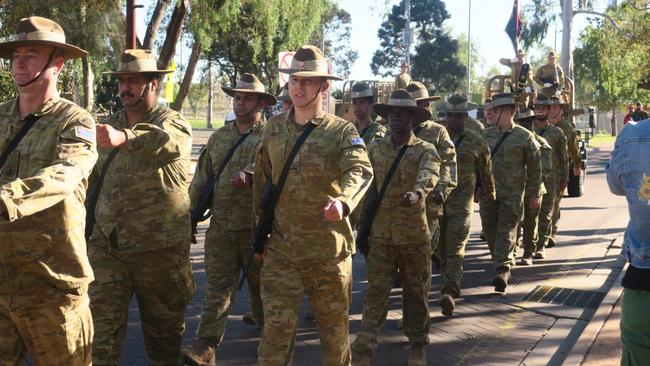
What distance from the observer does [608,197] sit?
68.5ft

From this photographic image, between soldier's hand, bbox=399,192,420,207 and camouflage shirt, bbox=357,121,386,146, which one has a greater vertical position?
camouflage shirt, bbox=357,121,386,146

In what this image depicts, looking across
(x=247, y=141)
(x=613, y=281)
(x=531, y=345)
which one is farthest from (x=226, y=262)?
(x=613, y=281)

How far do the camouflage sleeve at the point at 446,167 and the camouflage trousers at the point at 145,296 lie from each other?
2708 mm

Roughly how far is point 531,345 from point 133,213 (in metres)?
3.68

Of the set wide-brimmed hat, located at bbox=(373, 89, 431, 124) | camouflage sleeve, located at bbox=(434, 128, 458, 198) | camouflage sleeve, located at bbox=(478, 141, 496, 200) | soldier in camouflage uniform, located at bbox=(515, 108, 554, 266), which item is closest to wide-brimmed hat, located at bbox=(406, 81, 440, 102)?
camouflage sleeve, located at bbox=(478, 141, 496, 200)

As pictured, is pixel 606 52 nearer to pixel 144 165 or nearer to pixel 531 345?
pixel 531 345

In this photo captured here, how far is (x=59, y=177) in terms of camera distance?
3703 millimetres

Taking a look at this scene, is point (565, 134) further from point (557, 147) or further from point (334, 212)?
point (334, 212)

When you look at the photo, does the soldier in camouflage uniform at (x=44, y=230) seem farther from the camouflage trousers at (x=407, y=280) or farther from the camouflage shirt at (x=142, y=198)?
the camouflage trousers at (x=407, y=280)

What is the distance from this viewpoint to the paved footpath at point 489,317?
6945mm

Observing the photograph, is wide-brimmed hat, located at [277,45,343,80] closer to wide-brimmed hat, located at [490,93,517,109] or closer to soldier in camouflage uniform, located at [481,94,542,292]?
soldier in camouflage uniform, located at [481,94,542,292]

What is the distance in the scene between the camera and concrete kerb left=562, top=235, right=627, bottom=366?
6.71 metres

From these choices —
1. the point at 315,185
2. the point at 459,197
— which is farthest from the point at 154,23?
the point at 315,185

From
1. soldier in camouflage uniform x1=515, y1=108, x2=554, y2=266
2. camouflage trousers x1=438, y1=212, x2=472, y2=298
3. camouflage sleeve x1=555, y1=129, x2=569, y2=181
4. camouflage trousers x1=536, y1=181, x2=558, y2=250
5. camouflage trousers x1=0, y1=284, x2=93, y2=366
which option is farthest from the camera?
camouflage sleeve x1=555, y1=129, x2=569, y2=181
